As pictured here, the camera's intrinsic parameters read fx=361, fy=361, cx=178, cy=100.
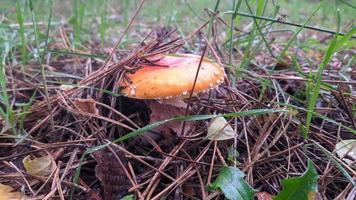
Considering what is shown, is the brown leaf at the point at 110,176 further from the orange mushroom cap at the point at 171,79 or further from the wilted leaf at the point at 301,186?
the wilted leaf at the point at 301,186

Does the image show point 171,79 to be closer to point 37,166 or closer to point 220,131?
point 220,131

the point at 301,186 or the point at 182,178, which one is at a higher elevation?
the point at 301,186

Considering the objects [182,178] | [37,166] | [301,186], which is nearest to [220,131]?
[182,178]

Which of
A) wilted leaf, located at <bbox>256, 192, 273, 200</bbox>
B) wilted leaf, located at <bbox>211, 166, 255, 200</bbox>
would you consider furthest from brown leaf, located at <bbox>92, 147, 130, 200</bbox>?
wilted leaf, located at <bbox>256, 192, 273, 200</bbox>

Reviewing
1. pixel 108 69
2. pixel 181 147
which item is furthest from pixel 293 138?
pixel 108 69

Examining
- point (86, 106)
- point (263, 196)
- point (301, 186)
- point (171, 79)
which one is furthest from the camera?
point (86, 106)

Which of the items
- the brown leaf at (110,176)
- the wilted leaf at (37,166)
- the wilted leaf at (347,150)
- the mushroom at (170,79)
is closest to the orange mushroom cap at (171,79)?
the mushroom at (170,79)

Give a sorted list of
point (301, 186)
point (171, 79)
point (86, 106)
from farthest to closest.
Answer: point (86, 106)
point (171, 79)
point (301, 186)
